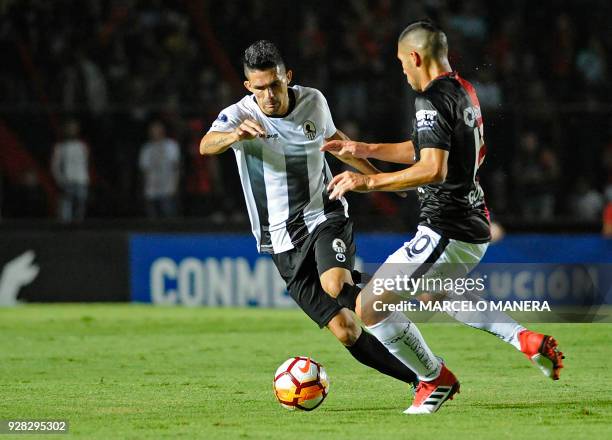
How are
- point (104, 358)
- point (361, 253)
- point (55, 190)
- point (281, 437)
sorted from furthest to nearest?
point (55, 190)
point (361, 253)
point (104, 358)
point (281, 437)

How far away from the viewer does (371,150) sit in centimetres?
730

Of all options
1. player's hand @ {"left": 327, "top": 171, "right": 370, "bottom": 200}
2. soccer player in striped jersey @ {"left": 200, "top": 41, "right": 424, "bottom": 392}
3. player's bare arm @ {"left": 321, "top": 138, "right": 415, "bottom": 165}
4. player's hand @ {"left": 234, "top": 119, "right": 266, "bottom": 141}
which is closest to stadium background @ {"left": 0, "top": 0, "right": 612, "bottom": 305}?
soccer player in striped jersey @ {"left": 200, "top": 41, "right": 424, "bottom": 392}

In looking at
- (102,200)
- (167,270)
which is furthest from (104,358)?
(102,200)

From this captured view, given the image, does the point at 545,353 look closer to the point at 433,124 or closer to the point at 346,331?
the point at 346,331

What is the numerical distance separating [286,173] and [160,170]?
27.6 feet

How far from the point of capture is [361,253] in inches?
585

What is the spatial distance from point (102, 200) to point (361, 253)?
12.5ft

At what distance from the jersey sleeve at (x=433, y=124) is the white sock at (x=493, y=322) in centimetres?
118

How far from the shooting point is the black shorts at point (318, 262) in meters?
7.34

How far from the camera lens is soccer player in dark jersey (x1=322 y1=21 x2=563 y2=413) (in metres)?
6.59

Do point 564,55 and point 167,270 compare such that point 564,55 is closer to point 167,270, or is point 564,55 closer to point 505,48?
point 505,48

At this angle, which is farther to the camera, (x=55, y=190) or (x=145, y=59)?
(x=145, y=59)

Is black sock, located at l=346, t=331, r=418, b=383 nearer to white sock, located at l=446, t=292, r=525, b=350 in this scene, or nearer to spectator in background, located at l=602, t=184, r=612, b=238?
white sock, located at l=446, t=292, r=525, b=350

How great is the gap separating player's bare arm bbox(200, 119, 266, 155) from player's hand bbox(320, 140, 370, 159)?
407 mm
